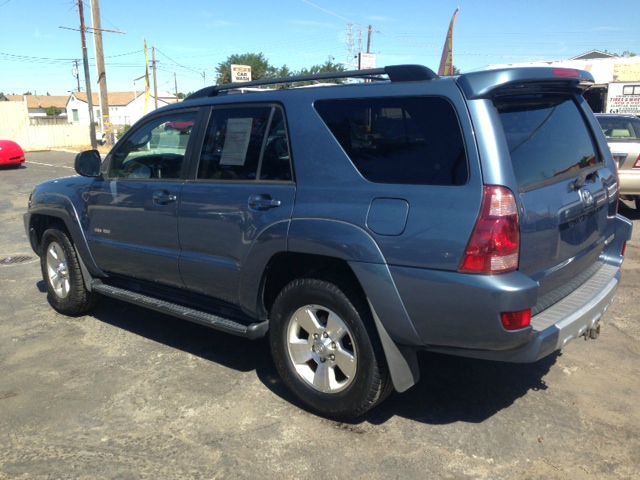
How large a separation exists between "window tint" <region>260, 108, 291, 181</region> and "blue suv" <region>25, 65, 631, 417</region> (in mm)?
10

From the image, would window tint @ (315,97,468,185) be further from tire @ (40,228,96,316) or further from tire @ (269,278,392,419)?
tire @ (40,228,96,316)

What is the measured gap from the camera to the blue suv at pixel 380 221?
2.80 meters

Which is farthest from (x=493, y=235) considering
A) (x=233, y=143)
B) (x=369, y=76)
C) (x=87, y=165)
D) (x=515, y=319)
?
(x=87, y=165)

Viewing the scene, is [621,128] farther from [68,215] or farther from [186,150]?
[68,215]

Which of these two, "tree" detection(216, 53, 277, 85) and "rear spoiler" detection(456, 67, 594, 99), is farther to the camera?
"tree" detection(216, 53, 277, 85)

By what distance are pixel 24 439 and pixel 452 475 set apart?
2341 mm

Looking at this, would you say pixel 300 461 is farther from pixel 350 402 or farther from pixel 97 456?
pixel 97 456

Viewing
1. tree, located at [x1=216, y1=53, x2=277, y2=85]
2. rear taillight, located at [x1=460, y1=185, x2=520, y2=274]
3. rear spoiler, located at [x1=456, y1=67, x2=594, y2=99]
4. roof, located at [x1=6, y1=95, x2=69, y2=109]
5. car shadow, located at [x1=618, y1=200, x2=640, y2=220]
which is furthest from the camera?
roof, located at [x1=6, y1=95, x2=69, y2=109]

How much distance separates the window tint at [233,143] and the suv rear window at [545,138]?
1480 millimetres

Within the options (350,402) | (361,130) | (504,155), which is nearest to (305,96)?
(361,130)

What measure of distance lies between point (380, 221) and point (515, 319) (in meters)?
0.80

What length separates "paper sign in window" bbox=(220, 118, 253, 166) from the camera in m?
3.76

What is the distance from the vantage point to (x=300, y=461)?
3.06 m

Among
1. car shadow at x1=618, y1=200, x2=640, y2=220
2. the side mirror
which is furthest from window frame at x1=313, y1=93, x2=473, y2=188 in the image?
car shadow at x1=618, y1=200, x2=640, y2=220
